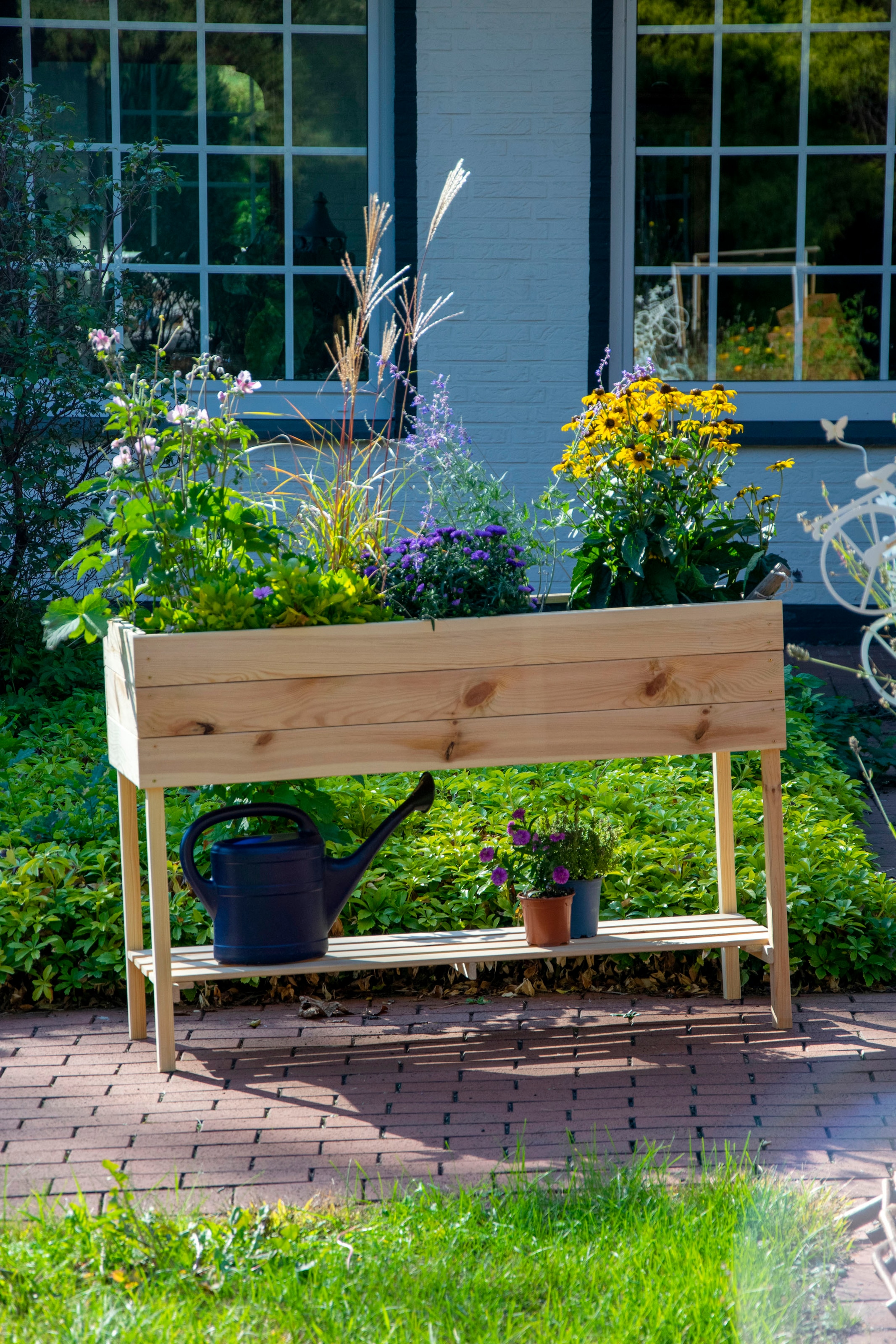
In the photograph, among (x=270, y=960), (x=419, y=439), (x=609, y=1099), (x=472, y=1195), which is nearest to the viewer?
(x=472, y=1195)

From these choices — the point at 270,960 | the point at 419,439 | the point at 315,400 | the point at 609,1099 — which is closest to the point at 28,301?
the point at 315,400

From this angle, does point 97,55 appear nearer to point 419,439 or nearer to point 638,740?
point 419,439

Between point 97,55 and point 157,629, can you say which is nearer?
point 157,629

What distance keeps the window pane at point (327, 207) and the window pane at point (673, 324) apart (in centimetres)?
149

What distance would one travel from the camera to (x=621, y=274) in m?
7.25

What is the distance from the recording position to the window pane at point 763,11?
7.09 meters

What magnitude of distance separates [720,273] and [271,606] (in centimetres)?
510

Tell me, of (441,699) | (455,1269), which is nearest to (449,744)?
(441,699)

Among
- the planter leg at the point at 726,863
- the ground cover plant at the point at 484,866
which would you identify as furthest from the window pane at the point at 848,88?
the planter leg at the point at 726,863

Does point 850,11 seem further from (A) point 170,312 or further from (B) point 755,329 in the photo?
(A) point 170,312

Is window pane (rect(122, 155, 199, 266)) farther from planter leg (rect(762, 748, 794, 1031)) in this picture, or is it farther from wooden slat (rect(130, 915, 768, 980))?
planter leg (rect(762, 748, 794, 1031))

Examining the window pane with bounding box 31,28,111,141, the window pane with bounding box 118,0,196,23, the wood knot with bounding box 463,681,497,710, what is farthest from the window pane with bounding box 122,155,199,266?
the wood knot with bounding box 463,681,497,710

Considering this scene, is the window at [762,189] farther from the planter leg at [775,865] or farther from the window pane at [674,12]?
the planter leg at [775,865]

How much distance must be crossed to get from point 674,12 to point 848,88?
97 centimetres
